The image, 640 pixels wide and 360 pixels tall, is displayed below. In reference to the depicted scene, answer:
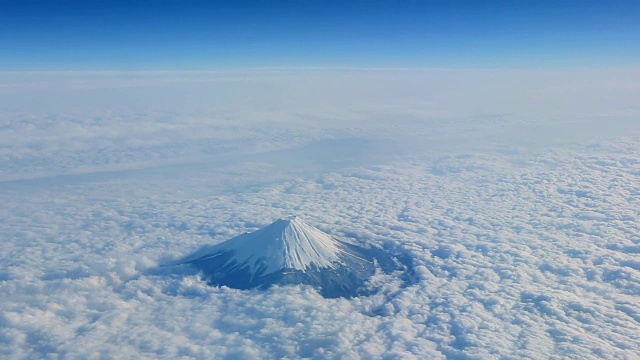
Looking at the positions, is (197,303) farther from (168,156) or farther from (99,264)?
(168,156)

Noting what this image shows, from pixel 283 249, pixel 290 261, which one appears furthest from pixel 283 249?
pixel 290 261

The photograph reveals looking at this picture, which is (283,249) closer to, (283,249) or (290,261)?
(283,249)

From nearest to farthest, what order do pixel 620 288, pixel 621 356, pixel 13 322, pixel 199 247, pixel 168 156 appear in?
pixel 621 356
pixel 13 322
pixel 620 288
pixel 199 247
pixel 168 156

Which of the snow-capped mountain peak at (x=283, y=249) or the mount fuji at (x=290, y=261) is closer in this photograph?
the mount fuji at (x=290, y=261)

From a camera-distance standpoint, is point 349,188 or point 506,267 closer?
point 506,267

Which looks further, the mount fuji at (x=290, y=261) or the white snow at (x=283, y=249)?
the white snow at (x=283, y=249)

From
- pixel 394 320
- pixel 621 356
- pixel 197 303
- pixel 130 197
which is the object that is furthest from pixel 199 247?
pixel 621 356
